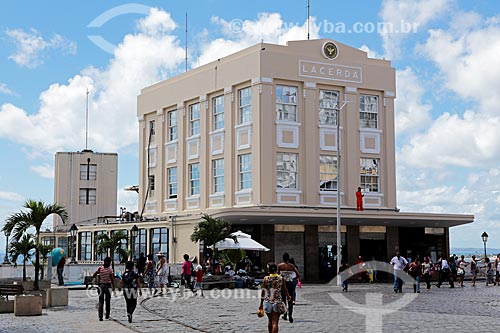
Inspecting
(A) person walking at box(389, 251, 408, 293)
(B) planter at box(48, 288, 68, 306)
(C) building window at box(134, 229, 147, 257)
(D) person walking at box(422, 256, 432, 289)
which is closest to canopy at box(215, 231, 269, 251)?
(D) person walking at box(422, 256, 432, 289)

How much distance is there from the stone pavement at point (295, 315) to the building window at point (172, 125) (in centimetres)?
2493

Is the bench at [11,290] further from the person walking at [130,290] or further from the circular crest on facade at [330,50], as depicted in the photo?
the circular crest on facade at [330,50]

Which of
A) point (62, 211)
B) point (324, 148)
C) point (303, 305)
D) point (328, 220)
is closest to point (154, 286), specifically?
point (62, 211)

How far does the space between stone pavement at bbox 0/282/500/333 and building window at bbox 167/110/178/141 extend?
2493 centimetres

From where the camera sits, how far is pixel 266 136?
1807 inches

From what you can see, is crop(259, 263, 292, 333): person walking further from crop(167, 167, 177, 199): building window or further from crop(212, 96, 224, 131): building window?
crop(167, 167, 177, 199): building window


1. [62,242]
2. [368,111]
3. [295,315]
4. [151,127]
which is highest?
[151,127]

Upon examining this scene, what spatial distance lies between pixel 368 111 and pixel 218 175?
32.2 ft

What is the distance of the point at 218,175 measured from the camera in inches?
1950

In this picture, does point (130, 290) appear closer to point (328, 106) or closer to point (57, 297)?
point (57, 297)

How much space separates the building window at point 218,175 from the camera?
49.1 m

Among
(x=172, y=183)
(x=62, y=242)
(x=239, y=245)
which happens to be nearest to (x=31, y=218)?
(x=239, y=245)

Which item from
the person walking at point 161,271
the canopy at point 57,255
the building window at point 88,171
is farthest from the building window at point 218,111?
the building window at point 88,171

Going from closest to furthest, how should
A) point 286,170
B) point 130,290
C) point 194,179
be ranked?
point 130,290 → point 286,170 → point 194,179
